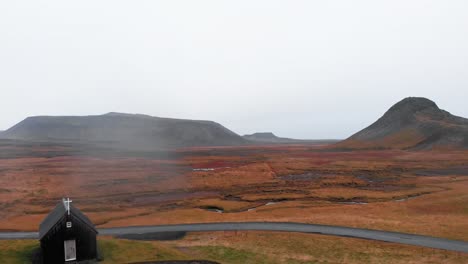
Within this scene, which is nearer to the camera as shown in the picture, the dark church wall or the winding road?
the dark church wall

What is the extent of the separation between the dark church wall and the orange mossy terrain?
17.7 m

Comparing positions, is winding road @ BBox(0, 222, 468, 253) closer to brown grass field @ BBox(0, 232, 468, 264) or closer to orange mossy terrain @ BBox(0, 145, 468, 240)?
brown grass field @ BBox(0, 232, 468, 264)

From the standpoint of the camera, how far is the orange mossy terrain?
53438 millimetres

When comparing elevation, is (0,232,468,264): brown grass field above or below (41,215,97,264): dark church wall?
below

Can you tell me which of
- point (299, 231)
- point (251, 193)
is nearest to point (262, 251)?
point (299, 231)

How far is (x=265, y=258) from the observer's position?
36281 millimetres

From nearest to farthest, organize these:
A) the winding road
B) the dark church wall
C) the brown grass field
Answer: the dark church wall < the brown grass field < the winding road

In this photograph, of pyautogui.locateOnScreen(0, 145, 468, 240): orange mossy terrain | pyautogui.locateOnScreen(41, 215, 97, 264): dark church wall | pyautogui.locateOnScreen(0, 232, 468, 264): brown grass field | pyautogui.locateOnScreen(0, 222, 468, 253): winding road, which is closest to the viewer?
pyautogui.locateOnScreen(41, 215, 97, 264): dark church wall

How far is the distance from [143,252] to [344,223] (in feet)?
87.6

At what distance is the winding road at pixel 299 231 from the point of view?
3912 centimetres

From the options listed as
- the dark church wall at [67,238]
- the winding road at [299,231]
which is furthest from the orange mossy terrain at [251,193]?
the dark church wall at [67,238]

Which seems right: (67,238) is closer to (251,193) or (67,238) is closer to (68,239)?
(68,239)

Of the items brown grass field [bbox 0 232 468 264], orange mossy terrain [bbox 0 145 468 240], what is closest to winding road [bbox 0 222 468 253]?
brown grass field [bbox 0 232 468 264]

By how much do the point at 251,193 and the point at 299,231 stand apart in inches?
1334
